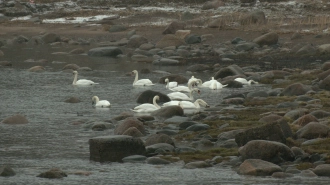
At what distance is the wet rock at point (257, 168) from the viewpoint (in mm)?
13773

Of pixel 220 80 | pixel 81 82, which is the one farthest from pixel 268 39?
pixel 81 82

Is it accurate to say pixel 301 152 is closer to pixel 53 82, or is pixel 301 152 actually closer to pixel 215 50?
pixel 53 82

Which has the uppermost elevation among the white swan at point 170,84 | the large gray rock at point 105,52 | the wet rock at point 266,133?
the wet rock at point 266,133

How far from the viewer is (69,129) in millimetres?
18641

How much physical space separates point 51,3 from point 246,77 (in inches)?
1270

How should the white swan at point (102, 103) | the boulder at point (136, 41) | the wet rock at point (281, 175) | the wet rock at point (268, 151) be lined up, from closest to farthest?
the wet rock at point (281, 175), the wet rock at point (268, 151), the white swan at point (102, 103), the boulder at point (136, 41)

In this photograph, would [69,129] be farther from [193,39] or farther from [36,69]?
[193,39]

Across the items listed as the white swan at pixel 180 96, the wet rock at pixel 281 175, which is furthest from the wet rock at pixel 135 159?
the white swan at pixel 180 96

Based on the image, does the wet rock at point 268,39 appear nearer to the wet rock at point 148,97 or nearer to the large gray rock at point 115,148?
the wet rock at point 148,97

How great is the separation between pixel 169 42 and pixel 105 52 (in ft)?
10.7

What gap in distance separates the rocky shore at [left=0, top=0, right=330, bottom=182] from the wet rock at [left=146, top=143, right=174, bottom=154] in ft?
0.07

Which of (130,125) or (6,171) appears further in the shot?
(130,125)

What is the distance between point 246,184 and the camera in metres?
13.2

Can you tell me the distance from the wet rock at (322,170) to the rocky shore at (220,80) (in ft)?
0.05
